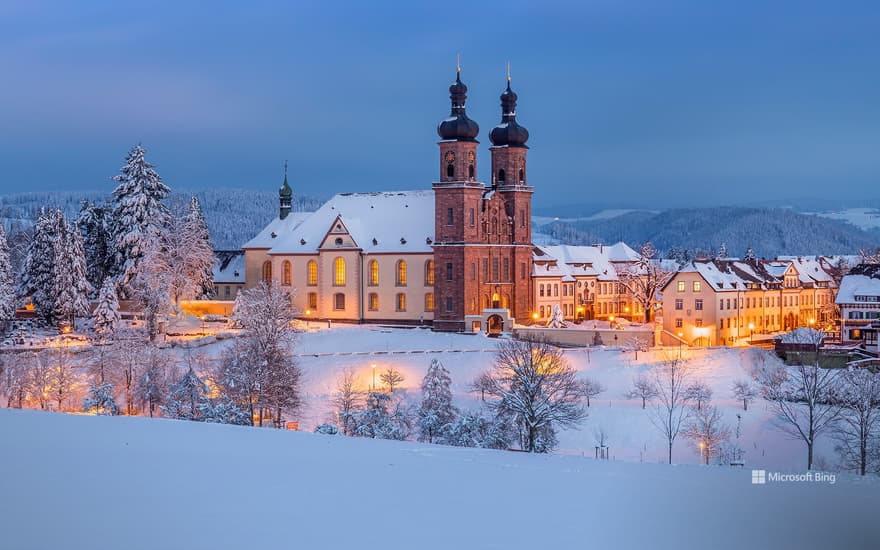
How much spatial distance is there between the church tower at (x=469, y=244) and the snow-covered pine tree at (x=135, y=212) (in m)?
16.7

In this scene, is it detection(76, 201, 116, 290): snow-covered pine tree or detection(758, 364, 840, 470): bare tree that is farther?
detection(76, 201, 116, 290): snow-covered pine tree

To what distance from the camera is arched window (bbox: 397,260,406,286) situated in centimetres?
6588

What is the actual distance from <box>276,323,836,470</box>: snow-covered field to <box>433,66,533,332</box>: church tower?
9.70 ft

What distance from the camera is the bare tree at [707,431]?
3612 cm

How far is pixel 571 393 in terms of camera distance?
139 feet

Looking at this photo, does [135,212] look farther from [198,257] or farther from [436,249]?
[436,249]

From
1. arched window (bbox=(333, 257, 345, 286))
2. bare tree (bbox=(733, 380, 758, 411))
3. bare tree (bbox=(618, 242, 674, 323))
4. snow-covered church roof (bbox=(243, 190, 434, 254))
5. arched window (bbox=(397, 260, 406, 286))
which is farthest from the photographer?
bare tree (bbox=(618, 242, 674, 323))

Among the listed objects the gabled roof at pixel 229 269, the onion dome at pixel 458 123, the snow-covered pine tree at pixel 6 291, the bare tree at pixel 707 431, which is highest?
the onion dome at pixel 458 123

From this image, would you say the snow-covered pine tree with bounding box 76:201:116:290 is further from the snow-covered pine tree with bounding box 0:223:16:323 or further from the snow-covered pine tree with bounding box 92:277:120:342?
the snow-covered pine tree with bounding box 92:277:120:342

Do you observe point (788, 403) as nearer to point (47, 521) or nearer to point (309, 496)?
point (309, 496)

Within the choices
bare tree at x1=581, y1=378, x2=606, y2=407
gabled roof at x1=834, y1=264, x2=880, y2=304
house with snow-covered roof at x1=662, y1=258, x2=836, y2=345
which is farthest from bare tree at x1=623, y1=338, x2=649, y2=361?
gabled roof at x1=834, y1=264, x2=880, y2=304

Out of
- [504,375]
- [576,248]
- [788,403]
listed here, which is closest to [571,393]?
[504,375]

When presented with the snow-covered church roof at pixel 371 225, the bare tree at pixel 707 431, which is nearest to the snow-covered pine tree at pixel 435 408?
the bare tree at pixel 707 431

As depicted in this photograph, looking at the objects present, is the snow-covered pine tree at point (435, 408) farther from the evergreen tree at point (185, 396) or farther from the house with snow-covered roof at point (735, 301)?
the house with snow-covered roof at point (735, 301)
